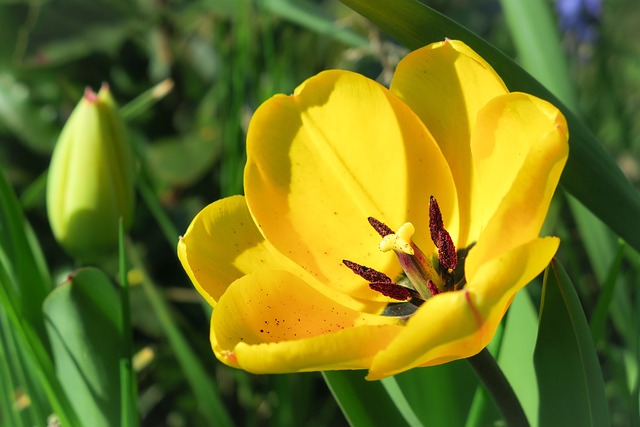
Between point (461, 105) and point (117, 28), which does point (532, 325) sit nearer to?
point (461, 105)

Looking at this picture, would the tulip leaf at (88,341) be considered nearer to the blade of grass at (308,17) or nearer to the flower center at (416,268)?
the flower center at (416,268)

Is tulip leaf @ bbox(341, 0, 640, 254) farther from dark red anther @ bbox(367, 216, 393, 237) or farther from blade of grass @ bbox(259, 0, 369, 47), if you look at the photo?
blade of grass @ bbox(259, 0, 369, 47)

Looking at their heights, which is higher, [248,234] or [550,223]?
[248,234]

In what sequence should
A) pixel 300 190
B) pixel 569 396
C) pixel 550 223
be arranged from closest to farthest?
pixel 569 396 → pixel 300 190 → pixel 550 223

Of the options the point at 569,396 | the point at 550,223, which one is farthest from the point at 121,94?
the point at 569,396

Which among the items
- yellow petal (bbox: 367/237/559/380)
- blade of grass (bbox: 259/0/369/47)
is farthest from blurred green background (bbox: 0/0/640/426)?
yellow petal (bbox: 367/237/559/380)

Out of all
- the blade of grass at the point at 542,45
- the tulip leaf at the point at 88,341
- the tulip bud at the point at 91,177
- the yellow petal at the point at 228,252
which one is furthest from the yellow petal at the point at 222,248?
the blade of grass at the point at 542,45
